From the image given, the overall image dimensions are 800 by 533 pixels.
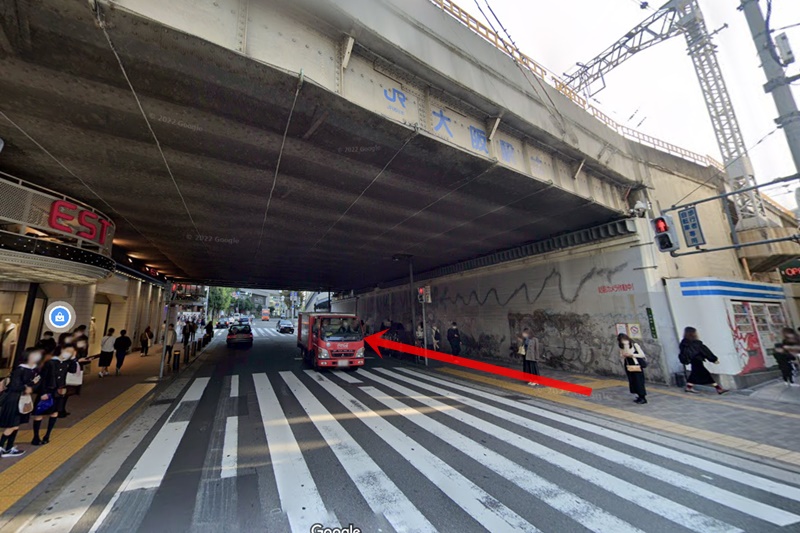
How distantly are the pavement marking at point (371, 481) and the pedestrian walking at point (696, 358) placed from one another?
10211 millimetres

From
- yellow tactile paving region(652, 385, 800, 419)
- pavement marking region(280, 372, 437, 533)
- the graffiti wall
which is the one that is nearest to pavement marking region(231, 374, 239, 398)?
pavement marking region(280, 372, 437, 533)

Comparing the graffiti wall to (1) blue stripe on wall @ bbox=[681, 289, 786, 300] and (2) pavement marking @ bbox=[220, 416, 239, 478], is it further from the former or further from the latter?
(2) pavement marking @ bbox=[220, 416, 239, 478]

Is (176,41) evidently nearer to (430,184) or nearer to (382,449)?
(430,184)

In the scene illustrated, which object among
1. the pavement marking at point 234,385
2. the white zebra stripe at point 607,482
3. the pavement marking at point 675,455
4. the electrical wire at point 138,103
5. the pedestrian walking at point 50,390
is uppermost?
the electrical wire at point 138,103

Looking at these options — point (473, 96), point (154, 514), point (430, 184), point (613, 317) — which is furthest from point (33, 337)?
point (613, 317)

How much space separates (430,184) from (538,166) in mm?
3368

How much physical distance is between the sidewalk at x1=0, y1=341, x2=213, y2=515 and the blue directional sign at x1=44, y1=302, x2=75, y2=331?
2.18 m

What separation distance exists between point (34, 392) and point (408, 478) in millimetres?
7022

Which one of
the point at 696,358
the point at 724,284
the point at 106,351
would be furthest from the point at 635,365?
the point at 106,351

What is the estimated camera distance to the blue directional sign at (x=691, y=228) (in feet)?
34.8

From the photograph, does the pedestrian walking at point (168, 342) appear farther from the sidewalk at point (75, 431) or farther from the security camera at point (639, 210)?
the security camera at point (639, 210)

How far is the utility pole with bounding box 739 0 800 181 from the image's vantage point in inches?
217

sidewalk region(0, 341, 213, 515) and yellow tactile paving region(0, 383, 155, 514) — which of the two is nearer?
yellow tactile paving region(0, 383, 155, 514)

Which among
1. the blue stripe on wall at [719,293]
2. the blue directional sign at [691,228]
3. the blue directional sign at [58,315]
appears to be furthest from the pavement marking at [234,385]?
the blue directional sign at [691,228]
